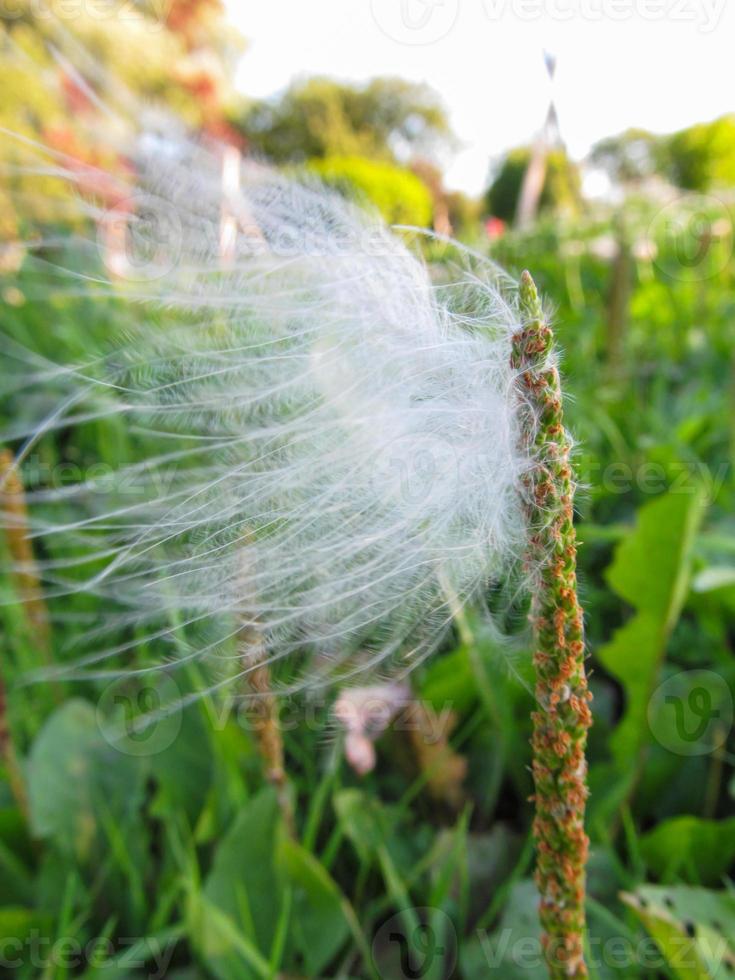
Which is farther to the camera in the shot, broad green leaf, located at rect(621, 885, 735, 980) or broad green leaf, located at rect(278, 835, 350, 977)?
broad green leaf, located at rect(278, 835, 350, 977)

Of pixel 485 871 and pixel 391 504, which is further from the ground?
pixel 391 504

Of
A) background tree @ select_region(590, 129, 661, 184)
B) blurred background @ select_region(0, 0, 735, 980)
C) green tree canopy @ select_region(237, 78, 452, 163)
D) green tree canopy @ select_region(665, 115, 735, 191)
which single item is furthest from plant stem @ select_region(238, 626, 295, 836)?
green tree canopy @ select_region(237, 78, 452, 163)

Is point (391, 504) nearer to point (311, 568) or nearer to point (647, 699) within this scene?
point (311, 568)

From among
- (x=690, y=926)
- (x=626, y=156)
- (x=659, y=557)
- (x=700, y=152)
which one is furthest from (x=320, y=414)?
(x=700, y=152)

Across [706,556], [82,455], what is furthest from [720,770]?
[82,455]

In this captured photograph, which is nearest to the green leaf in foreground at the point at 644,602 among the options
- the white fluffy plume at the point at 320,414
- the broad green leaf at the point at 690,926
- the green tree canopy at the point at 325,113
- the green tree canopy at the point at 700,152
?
the broad green leaf at the point at 690,926

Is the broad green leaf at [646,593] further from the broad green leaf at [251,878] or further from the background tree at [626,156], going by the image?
the background tree at [626,156]

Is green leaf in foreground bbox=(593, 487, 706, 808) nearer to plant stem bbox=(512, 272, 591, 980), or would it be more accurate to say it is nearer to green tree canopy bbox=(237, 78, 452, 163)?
plant stem bbox=(512, 272, 591, 980)
